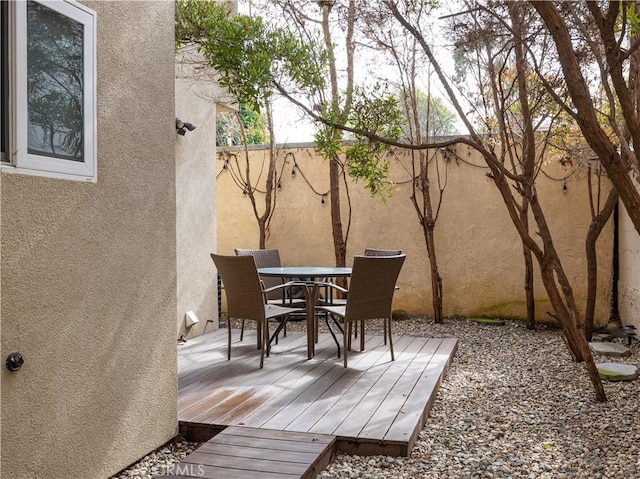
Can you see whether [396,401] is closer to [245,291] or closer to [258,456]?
[258,456]

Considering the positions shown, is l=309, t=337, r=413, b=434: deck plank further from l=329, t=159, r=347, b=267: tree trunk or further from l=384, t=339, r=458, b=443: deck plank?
l=329, t=159, r=347, b=267: tree trunk

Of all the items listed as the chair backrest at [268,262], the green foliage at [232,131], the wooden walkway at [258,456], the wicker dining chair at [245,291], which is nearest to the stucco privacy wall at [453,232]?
the chair backrest at [268,262]

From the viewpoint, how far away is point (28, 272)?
229 centimetres

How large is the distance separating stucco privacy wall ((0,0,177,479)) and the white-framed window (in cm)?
8

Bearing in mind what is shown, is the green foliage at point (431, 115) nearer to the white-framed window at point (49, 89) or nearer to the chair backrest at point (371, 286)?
the chair backrest at point (371, 286)

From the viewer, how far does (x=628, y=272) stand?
269 inches

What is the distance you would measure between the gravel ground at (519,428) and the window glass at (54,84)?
1588 millimetres

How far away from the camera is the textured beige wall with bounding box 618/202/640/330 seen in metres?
6.49

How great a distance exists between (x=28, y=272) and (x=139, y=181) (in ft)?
2.76

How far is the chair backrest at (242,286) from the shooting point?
14.9 ft

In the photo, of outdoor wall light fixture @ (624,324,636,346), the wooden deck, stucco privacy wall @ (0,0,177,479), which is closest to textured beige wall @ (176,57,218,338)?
the wooden deck

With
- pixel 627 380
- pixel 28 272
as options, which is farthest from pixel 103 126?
pixel 627 380

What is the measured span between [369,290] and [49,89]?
2930mm

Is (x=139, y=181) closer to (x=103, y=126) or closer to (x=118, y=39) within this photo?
(x=103, y=126)
